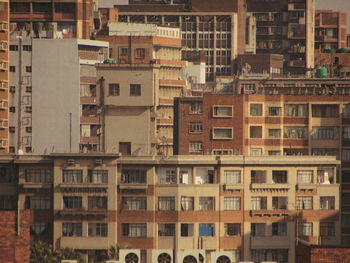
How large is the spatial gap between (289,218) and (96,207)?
48.9 feet

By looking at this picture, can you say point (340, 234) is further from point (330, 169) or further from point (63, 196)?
point (63, 196)

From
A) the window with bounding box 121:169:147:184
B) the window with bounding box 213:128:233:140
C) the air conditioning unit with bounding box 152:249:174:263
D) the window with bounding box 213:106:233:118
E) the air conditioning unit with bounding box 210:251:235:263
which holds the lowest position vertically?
the air conditioning unit with bounding box 152:249:174:263

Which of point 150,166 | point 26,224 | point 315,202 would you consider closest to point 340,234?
point 315,202

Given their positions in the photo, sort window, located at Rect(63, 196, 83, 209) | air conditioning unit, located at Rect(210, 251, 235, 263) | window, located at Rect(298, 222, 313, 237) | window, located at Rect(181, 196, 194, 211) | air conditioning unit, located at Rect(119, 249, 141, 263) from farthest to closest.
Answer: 1. window, located at Rect(181, 196, 194, 211)
2. window, located at Rect(298, 222, 313, 237)
3. window, located at Rect(63, 196, 83, 209)
4. air conditioning unit, located at Rect(119, 249, 141, 263)
5. air conditioning unit, located at Rect(210, 251, 235, 263)

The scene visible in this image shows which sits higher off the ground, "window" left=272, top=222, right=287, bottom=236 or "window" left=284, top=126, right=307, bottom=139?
"window" left=284, top=126, right=307, bottom=139

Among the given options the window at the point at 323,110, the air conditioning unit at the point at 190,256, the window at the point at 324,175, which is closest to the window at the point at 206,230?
the window at the point at 324,175

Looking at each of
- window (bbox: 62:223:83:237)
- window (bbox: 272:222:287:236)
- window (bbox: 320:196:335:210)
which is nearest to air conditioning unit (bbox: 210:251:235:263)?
window (bbox: 272:222:287:236)

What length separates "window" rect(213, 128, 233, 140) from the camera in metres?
198

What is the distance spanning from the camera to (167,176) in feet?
573

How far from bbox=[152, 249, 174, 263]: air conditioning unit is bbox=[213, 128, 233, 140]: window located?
Result: 3280 cm

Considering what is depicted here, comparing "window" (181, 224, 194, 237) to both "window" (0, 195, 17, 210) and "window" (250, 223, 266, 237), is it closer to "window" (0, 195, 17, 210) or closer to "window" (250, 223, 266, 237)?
"window" (250, 223, 266, 237)

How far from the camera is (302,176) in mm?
176250

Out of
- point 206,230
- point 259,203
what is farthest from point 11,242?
point 259,203

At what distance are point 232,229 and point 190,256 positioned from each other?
15.2 m
